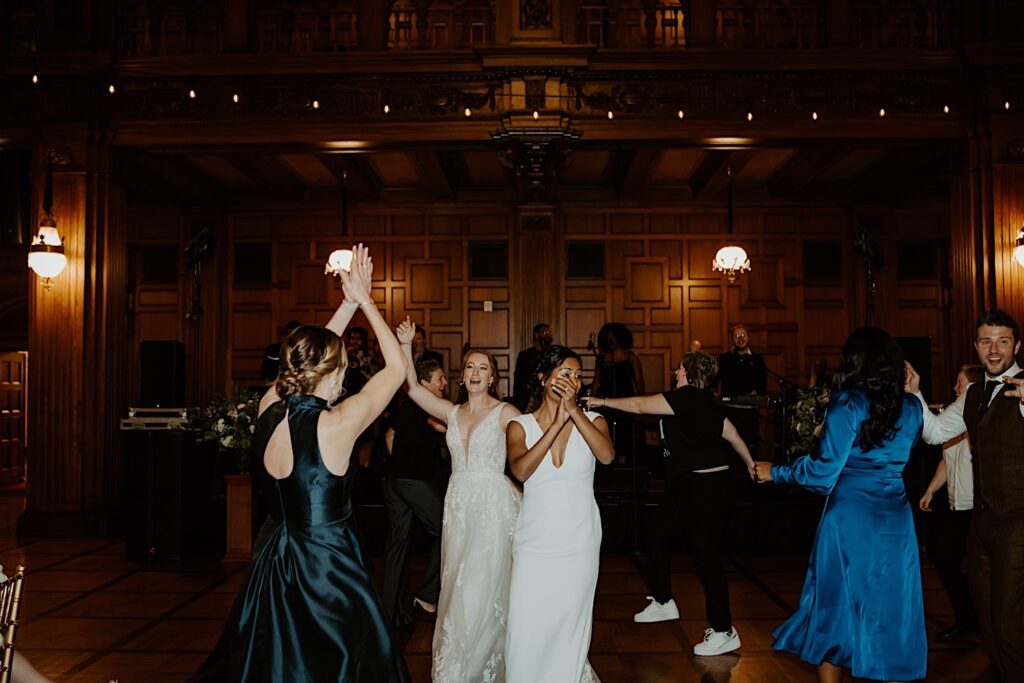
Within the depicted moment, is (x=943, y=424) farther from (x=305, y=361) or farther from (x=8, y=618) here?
(x=8, y=618)

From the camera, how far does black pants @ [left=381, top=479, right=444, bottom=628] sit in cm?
520

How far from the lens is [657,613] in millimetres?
5410

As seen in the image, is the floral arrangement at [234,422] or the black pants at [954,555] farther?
the floral arrangement at [234,422]

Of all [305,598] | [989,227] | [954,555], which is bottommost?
[954,555]

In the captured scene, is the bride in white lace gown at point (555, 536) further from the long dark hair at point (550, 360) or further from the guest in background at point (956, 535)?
the guest in background at point (956, 535)

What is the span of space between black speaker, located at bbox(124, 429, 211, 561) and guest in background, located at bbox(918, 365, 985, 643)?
584 cm

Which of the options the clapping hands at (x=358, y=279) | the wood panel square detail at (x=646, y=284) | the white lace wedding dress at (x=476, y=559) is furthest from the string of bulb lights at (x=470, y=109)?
the clapping hands at (x=358, y=279)

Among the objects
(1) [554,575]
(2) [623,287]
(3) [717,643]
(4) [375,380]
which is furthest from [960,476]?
(2) [623,287]

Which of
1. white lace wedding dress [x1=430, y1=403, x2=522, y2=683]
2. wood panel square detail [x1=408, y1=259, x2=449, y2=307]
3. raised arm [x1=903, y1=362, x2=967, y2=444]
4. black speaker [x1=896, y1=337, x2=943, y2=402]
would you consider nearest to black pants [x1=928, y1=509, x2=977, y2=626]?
raised arm [x1=903, y1=362, x2=967, y2=444]

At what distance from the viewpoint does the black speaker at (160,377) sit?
25.2 feet

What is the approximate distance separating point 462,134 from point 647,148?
6.04 ft

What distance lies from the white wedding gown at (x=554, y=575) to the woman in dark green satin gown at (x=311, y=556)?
794 mm

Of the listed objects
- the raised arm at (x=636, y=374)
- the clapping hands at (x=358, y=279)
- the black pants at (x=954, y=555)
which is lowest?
the black pants at (x=954, y=555)

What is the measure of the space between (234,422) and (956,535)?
5.43 meters
